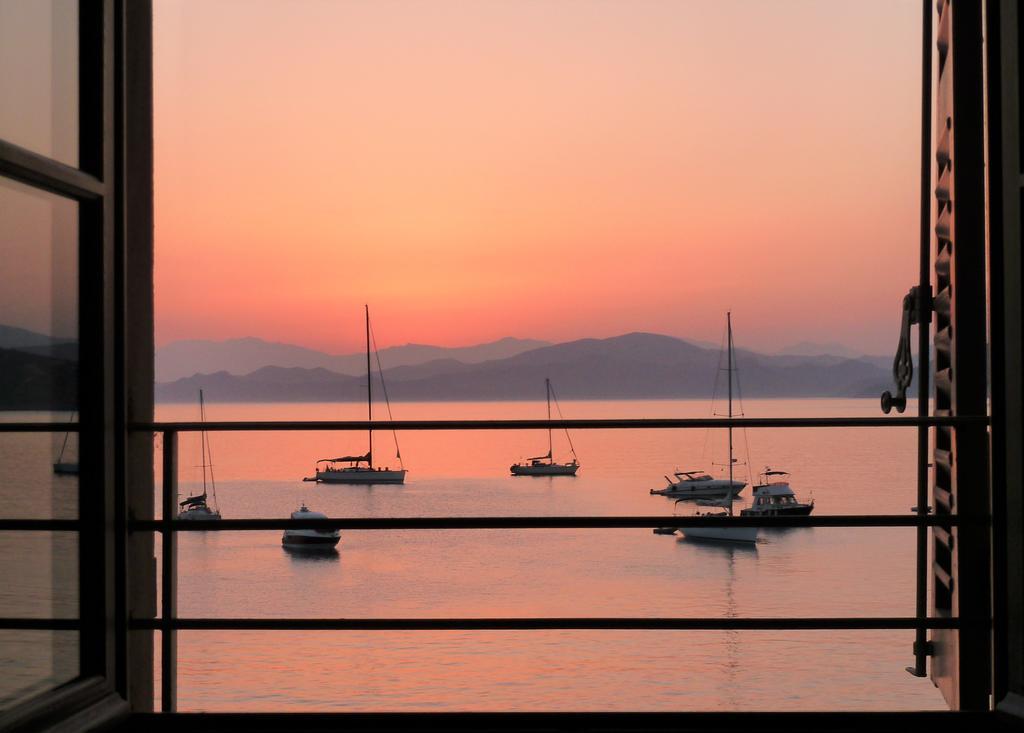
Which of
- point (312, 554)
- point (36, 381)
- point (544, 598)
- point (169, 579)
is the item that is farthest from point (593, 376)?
point (36, 381)

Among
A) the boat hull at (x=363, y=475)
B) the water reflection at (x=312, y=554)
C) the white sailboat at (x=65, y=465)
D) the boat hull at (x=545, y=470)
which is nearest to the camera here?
the white sailboat at (x=65, y=465)

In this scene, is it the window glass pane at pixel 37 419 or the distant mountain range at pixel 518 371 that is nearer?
the window glass pane at pixel 37 419

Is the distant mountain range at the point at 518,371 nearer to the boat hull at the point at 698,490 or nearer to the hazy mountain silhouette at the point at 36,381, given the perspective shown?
the boat hull at the point at 698,490

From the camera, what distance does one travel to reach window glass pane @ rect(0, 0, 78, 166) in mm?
1774

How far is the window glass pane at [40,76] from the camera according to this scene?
5.82 ft

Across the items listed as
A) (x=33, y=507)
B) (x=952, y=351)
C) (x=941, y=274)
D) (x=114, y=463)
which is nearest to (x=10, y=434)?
(x=33, y=507)

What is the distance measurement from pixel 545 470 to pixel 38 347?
48188 millimetres

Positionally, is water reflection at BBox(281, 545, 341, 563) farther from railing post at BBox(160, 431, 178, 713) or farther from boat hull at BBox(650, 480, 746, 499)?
railing post at BBox(160, 431, 178, 713)

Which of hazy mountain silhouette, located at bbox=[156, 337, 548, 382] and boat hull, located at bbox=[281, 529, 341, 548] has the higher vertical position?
hazy mountain silhouette, located at bbox=[156, 337, 548, 382]

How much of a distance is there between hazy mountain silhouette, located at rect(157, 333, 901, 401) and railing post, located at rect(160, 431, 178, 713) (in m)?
51.4

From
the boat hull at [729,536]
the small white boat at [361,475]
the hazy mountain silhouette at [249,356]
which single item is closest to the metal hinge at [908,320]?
the boat hull at [729,536]

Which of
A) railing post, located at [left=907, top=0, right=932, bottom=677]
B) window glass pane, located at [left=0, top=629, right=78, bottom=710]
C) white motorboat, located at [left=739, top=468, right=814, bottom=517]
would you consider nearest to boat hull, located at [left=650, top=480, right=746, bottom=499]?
white motorboat, located at [left=739, top=468, right=814, bottom=517]

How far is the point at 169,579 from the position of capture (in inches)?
91.4

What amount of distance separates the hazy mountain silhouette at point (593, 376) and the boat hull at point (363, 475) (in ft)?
21.2
